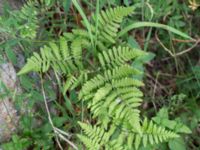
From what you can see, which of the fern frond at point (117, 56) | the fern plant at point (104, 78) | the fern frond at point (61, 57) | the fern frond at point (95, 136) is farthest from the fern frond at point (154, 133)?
the fern frond at point (61, 57)

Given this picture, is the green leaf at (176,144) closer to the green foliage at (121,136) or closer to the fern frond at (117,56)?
the green foliage at (121,136)

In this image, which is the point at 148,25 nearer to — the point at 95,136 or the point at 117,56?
the point at 117,56

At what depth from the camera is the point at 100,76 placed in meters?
2.20

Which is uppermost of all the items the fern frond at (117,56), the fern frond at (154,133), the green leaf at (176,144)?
the fern frond at (117,56)

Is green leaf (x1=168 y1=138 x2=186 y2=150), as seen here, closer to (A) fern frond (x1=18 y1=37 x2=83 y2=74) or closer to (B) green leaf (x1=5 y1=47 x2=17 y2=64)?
(A) fern frond (x1=18 y1=37 x2=83 y2=74)

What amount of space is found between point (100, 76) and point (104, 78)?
1.0 inches

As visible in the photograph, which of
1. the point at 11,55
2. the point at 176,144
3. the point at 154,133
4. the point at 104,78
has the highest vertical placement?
the point at 11,55

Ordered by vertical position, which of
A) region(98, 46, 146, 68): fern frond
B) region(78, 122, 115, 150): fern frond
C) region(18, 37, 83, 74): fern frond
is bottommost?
region(78, 122, 115, 150): fern frond

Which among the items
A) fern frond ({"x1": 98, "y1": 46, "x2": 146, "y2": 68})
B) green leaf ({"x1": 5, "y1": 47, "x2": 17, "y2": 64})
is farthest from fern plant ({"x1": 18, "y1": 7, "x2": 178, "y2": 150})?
green leaf ({"x1": 5, "y1": 47, "x2": 17, "y2": 64})

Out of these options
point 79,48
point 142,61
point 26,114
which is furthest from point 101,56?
point 26,114

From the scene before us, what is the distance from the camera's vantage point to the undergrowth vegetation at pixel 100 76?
2168 mm

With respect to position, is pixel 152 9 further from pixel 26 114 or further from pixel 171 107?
pixel 26 114

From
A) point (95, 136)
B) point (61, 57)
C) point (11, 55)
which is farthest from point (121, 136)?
point (11, 55)

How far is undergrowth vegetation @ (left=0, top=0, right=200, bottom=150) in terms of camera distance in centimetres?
217
